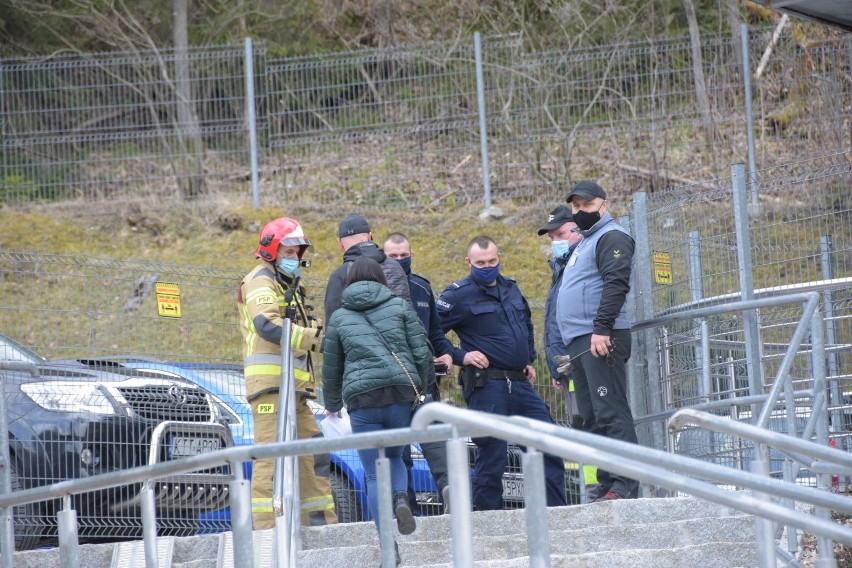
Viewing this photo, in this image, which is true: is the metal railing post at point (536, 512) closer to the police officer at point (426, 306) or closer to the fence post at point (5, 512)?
the fence post at point (5, 512)

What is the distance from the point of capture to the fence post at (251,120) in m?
17.0

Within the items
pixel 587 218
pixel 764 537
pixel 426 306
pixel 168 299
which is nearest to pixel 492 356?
pixel 426 306

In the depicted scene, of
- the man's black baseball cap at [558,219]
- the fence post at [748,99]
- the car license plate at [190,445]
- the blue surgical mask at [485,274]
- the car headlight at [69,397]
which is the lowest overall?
the car license plate at [190,445]

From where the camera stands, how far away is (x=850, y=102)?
50.6ft

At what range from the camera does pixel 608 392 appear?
26.5ft

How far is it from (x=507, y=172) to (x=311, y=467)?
9652mm

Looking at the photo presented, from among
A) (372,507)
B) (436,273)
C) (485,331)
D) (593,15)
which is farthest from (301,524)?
(593,15)

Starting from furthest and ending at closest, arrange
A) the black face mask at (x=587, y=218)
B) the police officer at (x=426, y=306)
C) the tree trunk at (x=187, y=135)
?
the tree trunk at (x=187, y=135) < the police officer at (x=426, y=306) < the black face mask at (x=587, y=218)

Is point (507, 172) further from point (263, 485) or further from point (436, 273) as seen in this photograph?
point (263, 485)

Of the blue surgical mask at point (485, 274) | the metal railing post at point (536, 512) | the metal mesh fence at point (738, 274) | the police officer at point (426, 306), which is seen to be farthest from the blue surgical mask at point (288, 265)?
the metal railing post at point (536, 512)

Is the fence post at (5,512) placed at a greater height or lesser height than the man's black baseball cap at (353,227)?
lesser

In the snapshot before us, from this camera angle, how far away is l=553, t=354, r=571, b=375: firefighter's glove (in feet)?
30.0

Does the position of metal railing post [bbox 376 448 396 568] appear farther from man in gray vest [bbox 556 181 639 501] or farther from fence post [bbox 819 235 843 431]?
fence post [bbox 819 235 843 431]

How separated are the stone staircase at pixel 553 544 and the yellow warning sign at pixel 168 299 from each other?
83.1 inches
